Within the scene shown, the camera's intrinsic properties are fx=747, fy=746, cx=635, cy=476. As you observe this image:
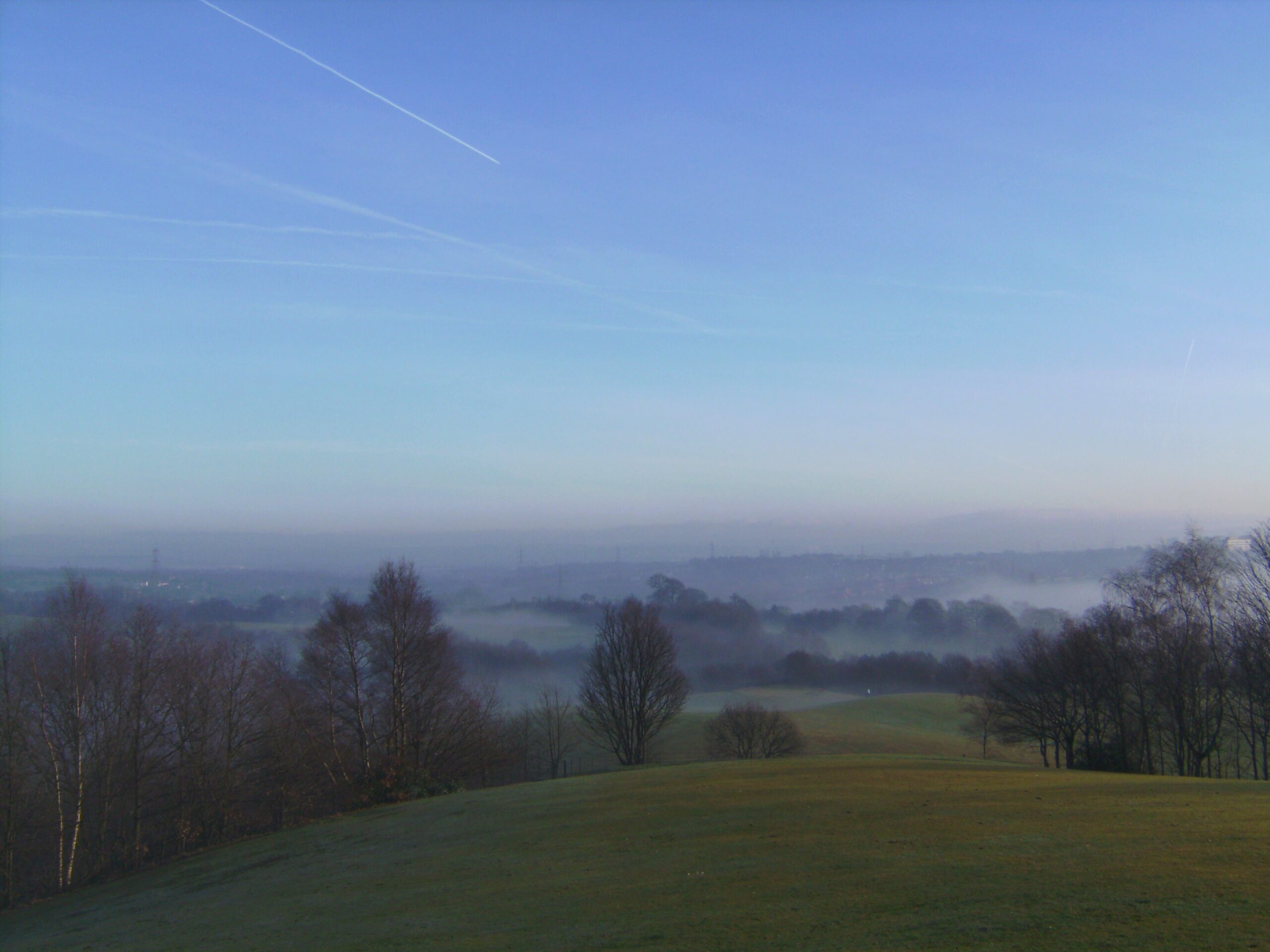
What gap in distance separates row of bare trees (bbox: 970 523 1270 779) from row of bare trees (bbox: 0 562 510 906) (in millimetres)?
35122

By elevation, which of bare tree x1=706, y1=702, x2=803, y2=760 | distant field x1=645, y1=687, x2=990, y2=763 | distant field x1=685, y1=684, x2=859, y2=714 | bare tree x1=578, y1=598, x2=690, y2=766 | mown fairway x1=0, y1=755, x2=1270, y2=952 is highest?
mown fairway x1=0, y1=755, x2=1270, y2=952

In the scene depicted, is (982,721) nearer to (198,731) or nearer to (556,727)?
(556,727)

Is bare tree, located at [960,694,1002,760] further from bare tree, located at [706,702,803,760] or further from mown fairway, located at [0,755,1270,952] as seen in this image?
mown fairway, located at [0,755,1270,952]

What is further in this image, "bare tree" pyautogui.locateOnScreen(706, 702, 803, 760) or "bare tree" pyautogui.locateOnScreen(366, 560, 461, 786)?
"bare tree" pyautogui.locateOnScreen(706, 702, 803, 760)

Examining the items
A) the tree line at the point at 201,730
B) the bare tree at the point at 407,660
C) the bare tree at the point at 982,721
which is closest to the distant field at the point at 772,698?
the bare tree at the point at 982,721

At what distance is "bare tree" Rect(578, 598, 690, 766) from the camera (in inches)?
2245

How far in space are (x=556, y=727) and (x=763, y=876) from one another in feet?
195

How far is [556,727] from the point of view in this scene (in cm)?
6969

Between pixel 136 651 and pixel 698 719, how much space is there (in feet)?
174

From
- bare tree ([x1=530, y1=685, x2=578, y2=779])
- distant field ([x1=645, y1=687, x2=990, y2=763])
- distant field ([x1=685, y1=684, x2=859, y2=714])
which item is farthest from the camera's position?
distant field ([x1=685, y1=684, x2=859, y2=714])

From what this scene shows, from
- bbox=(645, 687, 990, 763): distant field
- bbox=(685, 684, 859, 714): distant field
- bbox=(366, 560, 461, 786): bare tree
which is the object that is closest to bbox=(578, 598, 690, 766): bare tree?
bbox=(645, 687, 990, 763): distant field

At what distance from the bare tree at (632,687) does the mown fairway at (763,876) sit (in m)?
31.3

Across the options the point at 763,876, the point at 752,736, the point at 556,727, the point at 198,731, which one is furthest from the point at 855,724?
the point at 763,876

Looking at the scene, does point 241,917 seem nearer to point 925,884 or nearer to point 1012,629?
point 925,884
